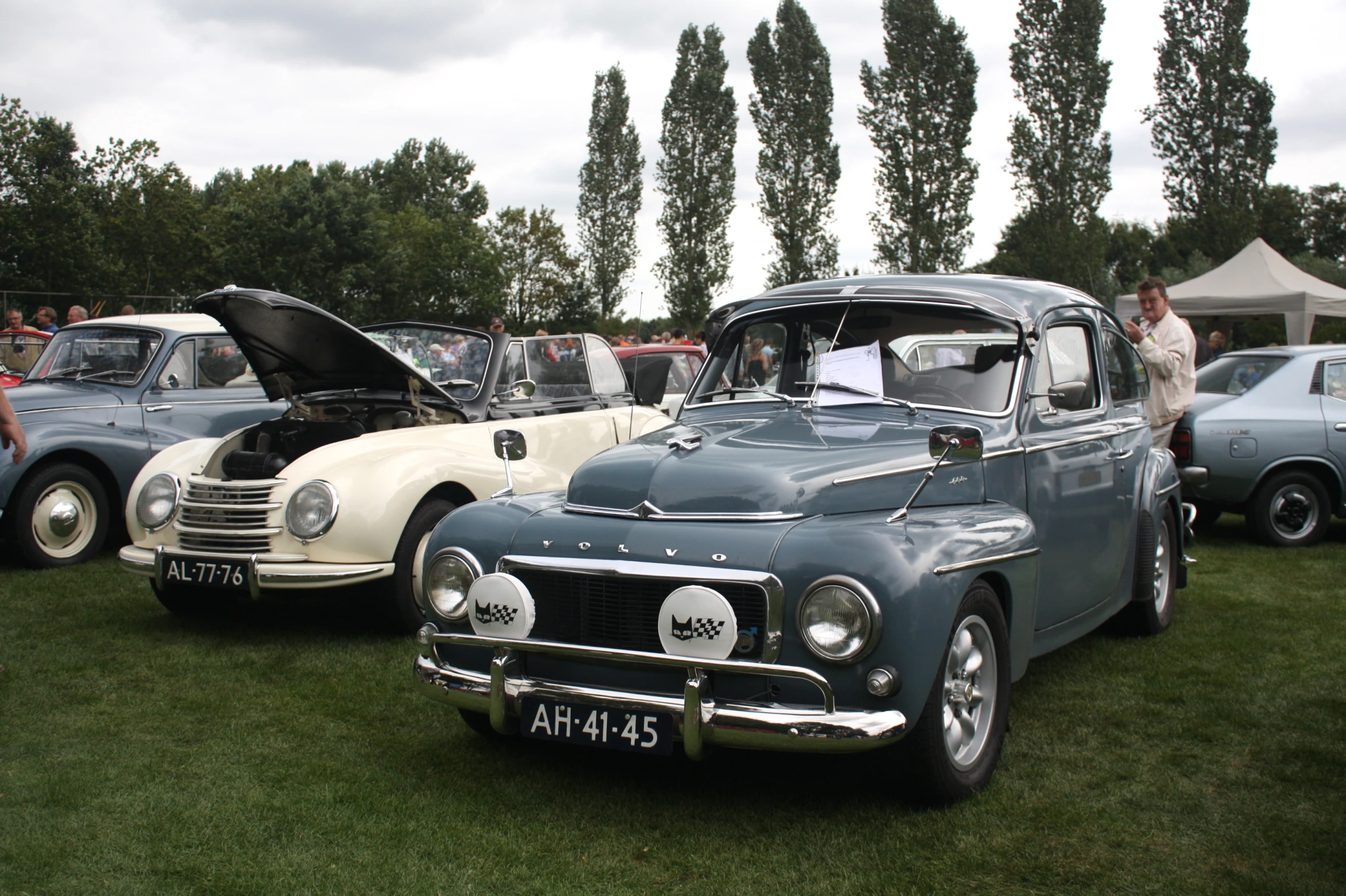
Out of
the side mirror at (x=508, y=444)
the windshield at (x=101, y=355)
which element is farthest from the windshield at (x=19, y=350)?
the side mirror at (x=508, y=444)

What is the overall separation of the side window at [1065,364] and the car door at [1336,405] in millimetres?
4939

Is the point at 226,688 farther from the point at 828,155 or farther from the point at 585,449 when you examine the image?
the point at 828,155

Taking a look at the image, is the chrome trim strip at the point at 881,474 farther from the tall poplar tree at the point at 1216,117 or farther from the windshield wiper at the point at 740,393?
the tall poplar tree at the point at 1216,117

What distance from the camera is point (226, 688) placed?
5.27m

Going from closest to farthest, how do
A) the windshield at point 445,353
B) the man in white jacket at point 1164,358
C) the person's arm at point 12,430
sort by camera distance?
the person's arm at point 12,430
the windshield at point 445,353
the man in white jacket at point 1164,358

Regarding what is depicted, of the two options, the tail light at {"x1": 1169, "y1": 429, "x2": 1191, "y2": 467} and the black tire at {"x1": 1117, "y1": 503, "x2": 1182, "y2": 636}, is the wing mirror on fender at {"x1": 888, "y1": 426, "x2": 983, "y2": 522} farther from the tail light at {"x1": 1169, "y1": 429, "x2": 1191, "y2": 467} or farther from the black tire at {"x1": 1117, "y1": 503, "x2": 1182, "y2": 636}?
the tail light at {"x1": 1169, "y1": 429, "x2": 1191, "y2": 467}

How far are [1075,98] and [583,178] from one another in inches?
955

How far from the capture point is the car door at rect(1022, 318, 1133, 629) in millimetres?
4590

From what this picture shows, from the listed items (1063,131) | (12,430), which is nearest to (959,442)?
(12,430)

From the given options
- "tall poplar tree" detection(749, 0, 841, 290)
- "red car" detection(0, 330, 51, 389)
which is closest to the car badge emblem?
"red car" detection(0, 330, 51, 389)

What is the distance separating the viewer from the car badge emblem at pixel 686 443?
4.16 meters

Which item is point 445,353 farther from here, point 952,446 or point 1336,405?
point 1336,405

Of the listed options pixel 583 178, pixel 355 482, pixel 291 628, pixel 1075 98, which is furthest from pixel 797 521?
pixel 583 178

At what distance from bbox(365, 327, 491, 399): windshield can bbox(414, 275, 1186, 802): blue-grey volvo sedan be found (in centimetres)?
247
